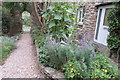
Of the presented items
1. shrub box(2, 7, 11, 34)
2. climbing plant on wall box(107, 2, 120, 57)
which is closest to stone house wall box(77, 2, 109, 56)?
climbing plant on wall box(107, 2, 120, 57)

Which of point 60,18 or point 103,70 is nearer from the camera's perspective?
point 103,70

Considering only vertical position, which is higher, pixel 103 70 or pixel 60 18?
pixel 60 18

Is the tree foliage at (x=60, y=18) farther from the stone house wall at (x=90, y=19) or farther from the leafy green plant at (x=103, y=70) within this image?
the stone house wall at (x=90, y=19)

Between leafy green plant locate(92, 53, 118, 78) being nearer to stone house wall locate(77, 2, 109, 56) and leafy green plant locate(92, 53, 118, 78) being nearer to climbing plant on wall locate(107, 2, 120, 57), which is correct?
climbing plant on wall locate(107, 2, 120, 57)

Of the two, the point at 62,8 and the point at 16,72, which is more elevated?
the point at 62,8

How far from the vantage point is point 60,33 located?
2.88 metres

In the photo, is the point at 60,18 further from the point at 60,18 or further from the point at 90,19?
the point at 90,19

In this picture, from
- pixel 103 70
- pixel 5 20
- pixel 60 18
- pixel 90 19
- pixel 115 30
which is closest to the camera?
pixel 103 70

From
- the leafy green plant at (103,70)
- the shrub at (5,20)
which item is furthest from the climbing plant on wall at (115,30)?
the shrub at (5,20)

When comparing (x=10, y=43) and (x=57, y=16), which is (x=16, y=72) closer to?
(x=57, y=16)

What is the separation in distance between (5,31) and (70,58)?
769cm

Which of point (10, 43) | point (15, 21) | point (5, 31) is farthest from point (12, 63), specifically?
point (15, 21)

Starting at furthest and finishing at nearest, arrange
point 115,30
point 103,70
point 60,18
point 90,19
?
point 90,19, point 115,30, point 60,18, point 103,70

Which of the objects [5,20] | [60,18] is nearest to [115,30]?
[60,18]
